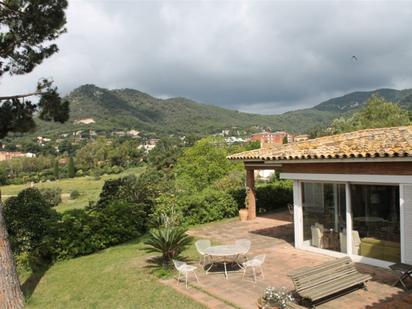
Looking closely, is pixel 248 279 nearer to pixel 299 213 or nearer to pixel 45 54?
pixel 299 213

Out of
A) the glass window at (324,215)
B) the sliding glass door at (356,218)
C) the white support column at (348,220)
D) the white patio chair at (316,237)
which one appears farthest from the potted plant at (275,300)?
the white patio chair at (316,237)

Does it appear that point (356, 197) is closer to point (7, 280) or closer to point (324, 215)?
point (324, 215)

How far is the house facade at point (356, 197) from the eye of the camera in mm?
8883

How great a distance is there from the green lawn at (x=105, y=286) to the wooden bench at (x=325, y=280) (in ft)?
6.75

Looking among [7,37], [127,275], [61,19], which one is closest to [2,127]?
[7,37]

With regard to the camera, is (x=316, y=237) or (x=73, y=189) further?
(x=73, y=189)

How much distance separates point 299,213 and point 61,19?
9.08 m

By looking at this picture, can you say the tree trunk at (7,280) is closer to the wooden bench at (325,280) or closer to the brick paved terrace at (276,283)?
the brick paved terrace at (276,283)

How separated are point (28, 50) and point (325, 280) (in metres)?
9.75

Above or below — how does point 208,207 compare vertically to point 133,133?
below

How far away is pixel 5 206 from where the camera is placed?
502 inches

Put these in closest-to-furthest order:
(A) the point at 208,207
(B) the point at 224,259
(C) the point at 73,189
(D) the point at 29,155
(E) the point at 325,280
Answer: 1. (E) the point at 325,280
2. (B) the point at 224,259
3. (A) the point at 208,207
4. (C) the point at 73,189
5. (D) the point at 29,155

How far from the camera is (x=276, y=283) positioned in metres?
8.52

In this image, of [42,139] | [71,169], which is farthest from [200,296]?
[42,139]
